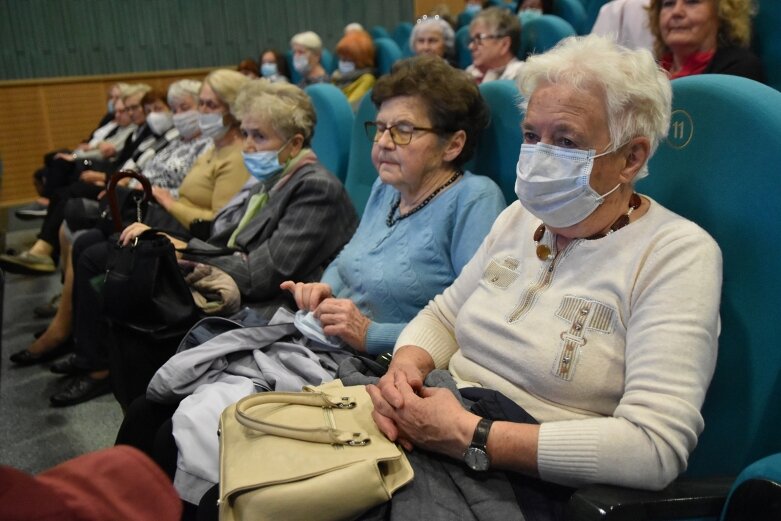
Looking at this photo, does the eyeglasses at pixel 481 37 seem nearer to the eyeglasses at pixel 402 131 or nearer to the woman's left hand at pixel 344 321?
the eyeglasses at pixel 402 131

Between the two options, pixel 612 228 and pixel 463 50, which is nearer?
pixel 612 228

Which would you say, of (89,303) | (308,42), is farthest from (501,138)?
(308,42)

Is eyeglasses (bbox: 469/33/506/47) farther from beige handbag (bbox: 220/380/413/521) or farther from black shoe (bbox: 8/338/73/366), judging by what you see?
beige handbag (bbox: 220/380/413/521)

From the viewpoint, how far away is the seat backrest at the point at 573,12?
4093mm

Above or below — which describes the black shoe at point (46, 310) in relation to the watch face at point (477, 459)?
below

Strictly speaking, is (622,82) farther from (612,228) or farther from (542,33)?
(542,33)

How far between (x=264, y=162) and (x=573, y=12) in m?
2.67

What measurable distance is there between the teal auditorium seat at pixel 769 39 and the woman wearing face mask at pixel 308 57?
12.6 ft

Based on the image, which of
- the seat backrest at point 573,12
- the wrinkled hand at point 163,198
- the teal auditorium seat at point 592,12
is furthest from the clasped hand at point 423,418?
the seat backrest at point 573,12

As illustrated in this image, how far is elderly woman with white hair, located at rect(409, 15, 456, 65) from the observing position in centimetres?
458

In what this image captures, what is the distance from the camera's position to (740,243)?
1.16 m

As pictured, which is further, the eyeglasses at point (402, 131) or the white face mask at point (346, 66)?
the white face mask at point (346, 66)

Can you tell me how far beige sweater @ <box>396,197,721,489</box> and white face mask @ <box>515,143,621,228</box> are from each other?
0.22 feet

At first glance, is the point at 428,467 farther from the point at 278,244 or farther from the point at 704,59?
the point at 704,59
